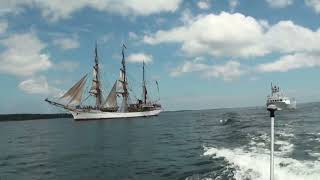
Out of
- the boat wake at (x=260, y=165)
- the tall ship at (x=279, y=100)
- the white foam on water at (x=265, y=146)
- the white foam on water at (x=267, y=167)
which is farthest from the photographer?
the tall ship at (x=279, y=100)

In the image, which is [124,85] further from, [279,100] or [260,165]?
[260,165]

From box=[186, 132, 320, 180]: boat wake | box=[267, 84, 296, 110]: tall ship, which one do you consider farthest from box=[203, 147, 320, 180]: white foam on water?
box=[267, 84, 296, 110]: tall ship

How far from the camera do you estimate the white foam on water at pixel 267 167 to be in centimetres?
1783

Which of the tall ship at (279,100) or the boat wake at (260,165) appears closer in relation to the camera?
the boat wake at (260,165)

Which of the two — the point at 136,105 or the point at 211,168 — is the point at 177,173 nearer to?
the point at 211,168

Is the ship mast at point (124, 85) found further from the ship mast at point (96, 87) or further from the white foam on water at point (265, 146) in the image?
the white foam on water at point (265, 146)

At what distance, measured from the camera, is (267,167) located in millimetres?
19609

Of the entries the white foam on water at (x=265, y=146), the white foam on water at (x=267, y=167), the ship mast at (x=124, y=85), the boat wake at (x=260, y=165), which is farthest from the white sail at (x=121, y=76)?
the white foam on water at (x=267, y=167)

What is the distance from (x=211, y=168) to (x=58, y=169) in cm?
930

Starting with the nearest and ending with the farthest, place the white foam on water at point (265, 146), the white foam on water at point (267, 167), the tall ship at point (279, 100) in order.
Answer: the white foam on water at point (267, 167)
the white foam on water at point (265, 146)
the tall ship at point (279, 100)

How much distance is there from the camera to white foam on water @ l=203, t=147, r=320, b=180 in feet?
58.5

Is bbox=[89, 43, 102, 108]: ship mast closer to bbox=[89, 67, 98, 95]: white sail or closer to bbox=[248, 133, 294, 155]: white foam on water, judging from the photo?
bbox=[89, 67, 98, 95]: white sail

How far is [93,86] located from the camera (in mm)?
130875

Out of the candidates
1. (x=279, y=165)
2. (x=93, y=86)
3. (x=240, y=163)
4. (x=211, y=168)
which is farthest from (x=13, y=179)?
(x=93, y=86)
